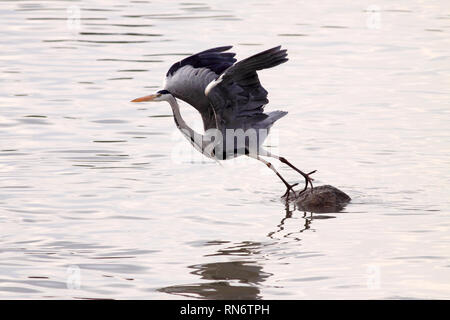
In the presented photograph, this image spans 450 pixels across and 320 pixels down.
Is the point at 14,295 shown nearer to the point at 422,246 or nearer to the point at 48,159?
the point at 422,246

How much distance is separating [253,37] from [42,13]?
6.62m

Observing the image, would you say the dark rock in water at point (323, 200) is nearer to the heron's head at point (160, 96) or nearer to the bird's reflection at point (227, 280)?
the bird's reflection at point (227, 280)

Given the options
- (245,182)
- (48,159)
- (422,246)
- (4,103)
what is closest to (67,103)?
(4,103)

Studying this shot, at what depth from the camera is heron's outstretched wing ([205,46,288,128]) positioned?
10250mm

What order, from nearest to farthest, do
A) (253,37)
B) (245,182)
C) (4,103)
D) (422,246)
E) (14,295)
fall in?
(14,295) → (422,246) → (245,182) → (4,103) → (253,37)

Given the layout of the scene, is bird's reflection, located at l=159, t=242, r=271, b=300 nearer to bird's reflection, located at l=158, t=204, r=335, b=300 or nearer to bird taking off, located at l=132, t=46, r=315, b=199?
bird's reflection, located at l=158, t=204, r=335, b=300

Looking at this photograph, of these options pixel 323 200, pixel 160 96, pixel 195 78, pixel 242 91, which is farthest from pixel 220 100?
pixel 323 200

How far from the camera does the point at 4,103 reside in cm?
1619

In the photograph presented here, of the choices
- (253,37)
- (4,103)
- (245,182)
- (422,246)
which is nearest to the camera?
(422,246)

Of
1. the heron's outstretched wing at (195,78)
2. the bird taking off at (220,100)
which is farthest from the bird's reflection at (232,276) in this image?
Result: the heron's outstretched wing at (195,78)

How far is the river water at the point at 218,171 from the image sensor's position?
916 cm

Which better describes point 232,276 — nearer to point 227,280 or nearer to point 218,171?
point 227,280

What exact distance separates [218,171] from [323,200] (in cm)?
206

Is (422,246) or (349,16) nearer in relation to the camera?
(422,246)
